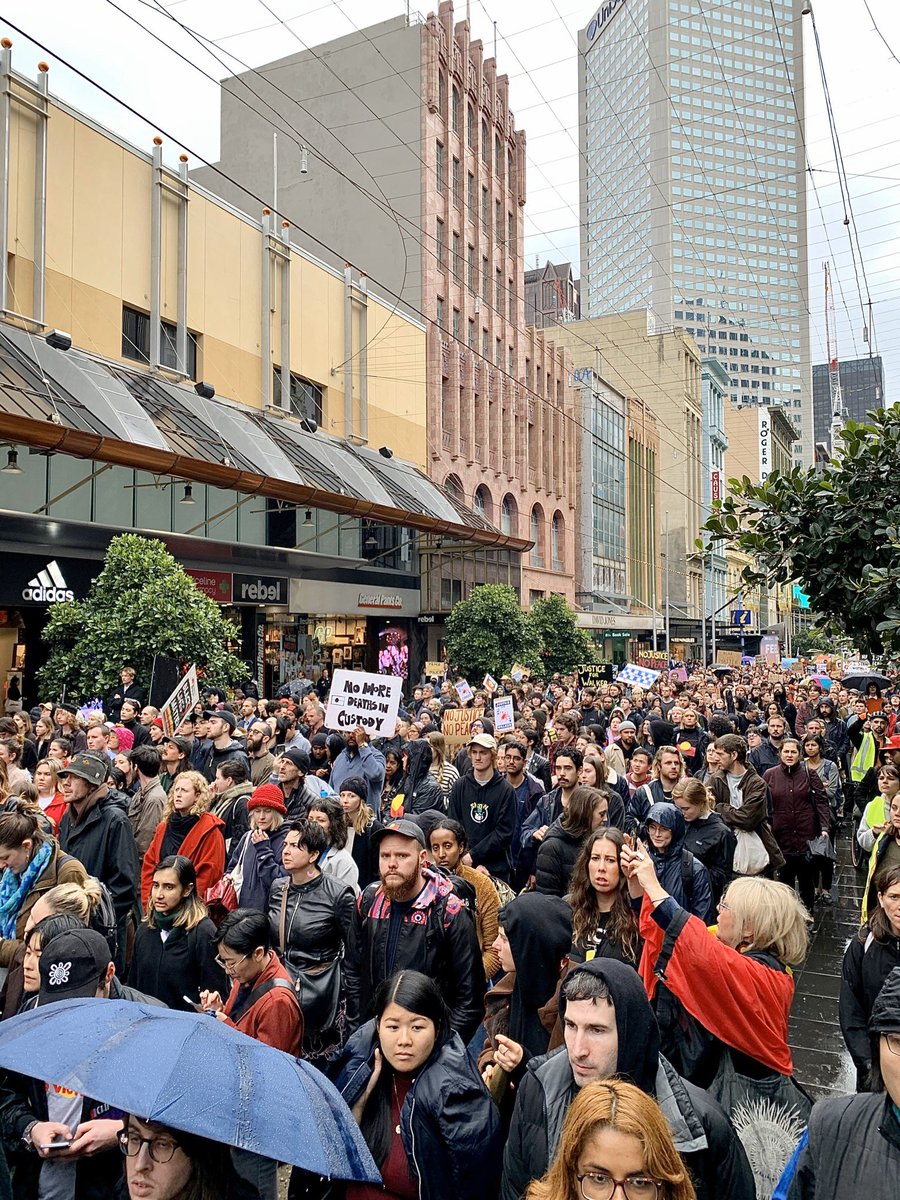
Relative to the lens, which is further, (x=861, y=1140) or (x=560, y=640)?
(x=560, y=640)

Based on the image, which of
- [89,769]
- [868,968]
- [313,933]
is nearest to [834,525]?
[868,968]

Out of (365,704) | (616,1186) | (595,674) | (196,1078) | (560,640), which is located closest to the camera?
(616,1186)

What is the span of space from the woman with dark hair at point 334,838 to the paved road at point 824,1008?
297cm

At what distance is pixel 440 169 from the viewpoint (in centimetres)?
4047

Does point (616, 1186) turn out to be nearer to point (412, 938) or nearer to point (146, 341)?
point (412, 938)

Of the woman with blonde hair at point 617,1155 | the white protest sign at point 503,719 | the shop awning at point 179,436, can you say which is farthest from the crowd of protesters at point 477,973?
Answer: the shop awning at point 179,436

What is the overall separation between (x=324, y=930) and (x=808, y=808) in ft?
18.3

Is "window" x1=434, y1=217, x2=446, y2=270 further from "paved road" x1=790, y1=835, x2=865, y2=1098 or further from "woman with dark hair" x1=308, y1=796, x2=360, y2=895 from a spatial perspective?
"woman with dark hair" x1=308, y1=796, x2=360, y2=895

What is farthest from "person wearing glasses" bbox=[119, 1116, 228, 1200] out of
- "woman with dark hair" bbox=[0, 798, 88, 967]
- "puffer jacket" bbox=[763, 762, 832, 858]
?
"puffer jacket" bbox=[763, 762, 832, 858]

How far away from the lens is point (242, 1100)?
2.26 m

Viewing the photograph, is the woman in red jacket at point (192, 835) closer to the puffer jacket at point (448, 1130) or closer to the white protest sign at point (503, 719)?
the puffer jacket at point (448, 1130)

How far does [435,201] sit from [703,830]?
38.9 metres

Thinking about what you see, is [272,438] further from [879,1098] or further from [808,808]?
[879,1098]

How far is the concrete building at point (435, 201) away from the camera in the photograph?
128 feet
